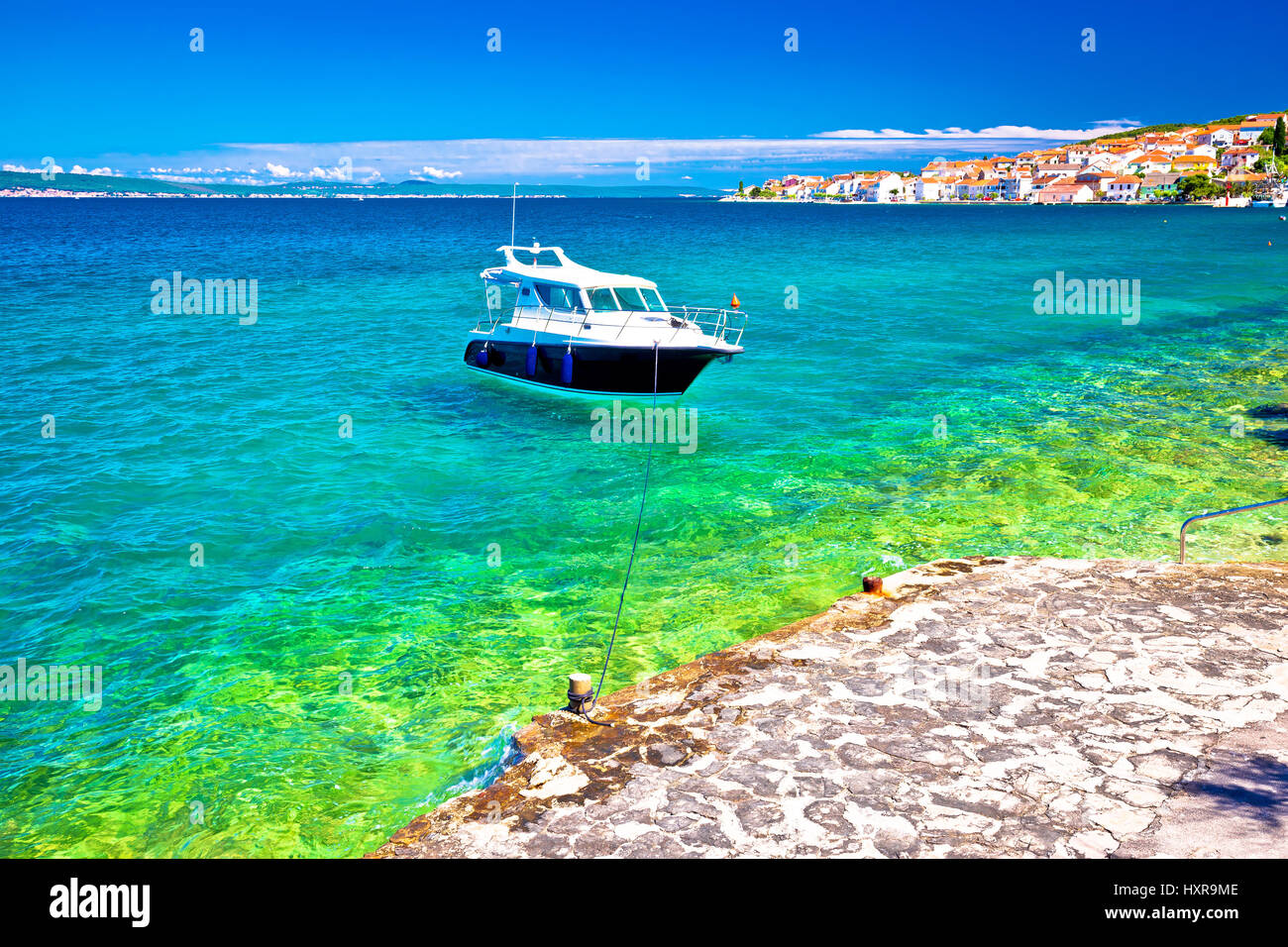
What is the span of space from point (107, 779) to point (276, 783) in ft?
5.78

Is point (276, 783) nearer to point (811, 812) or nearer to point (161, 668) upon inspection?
point (161, 668)

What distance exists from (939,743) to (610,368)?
50.7 ft

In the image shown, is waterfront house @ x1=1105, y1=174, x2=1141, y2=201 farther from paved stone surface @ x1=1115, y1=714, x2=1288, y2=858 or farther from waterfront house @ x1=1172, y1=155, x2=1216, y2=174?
paved stone surface @ x1=1115, y1=714, x2=1288, y2=858

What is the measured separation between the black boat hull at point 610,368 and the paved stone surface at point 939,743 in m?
11.5

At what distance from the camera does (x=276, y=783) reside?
26.6 ft

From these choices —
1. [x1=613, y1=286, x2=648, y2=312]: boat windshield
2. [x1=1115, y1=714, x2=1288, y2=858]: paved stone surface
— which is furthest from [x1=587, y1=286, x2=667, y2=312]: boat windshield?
[x1=1115, y1=714, x2=1288, y2=858]: paved stone surface

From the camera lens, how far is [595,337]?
21438 mm

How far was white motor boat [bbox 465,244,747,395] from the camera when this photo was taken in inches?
814

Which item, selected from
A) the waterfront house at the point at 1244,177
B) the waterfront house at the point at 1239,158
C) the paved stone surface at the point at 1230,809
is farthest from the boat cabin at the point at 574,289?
the waterfront house at the point at 1239,158

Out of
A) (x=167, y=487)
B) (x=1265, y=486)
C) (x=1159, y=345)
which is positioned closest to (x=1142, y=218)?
(x=1159, y=345)

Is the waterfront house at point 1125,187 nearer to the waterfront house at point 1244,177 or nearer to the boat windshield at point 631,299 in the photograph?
the waterfront house at point 1244,177

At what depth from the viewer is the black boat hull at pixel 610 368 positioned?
2066cm

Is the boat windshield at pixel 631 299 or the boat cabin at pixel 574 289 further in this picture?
the boat windshield at pixel 631 299
